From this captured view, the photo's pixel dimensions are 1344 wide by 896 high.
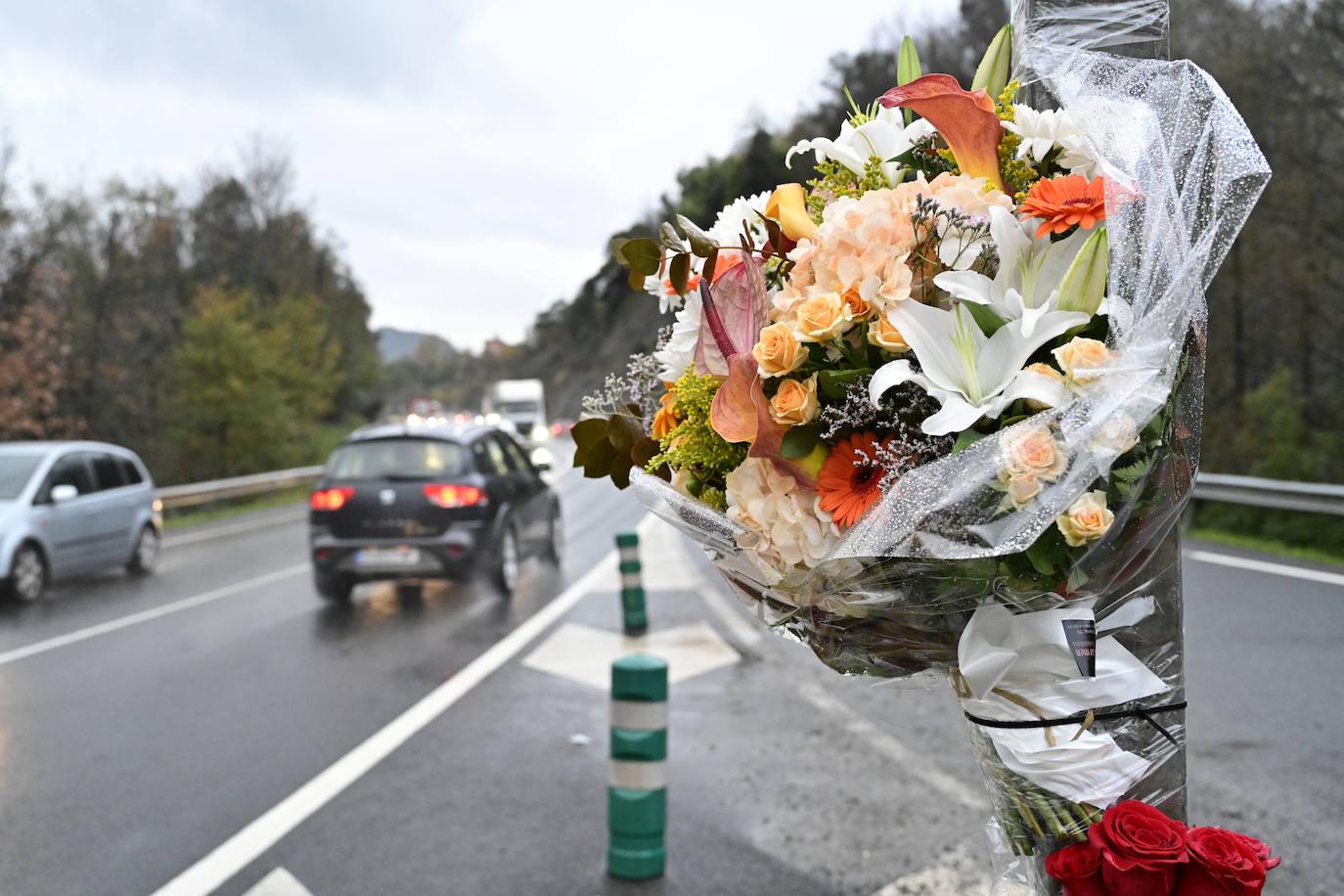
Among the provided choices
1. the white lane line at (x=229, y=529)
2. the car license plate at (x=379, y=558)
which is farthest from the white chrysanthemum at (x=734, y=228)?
the white lane line at (x=229, y=529)

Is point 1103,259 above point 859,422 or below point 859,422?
above

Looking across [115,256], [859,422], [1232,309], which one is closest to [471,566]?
[859,422]

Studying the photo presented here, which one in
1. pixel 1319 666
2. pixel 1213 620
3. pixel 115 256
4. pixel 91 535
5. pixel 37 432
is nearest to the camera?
pixel 1319 666

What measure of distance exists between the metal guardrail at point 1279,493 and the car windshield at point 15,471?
1210 centimetres

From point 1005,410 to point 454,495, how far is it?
10.4 metres

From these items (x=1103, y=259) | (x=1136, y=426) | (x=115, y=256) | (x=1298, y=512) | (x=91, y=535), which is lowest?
(x=1298, y=512)

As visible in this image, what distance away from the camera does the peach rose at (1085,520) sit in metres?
1.45

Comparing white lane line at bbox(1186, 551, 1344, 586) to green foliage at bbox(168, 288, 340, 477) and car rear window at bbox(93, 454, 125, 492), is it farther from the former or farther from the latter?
green foliage at bbox(168, 288, 340, 477)

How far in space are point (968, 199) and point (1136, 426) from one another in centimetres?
40

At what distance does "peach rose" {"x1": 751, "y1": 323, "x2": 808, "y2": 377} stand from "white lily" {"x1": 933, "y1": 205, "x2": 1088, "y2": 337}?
21cm

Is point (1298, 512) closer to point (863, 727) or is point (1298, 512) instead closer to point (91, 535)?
point (863, 727)

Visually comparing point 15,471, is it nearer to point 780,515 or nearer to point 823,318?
point 780,515

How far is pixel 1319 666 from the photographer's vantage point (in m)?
7.75

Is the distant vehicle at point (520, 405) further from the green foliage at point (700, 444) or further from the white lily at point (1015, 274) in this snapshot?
the white lily at point (1015, 274)
